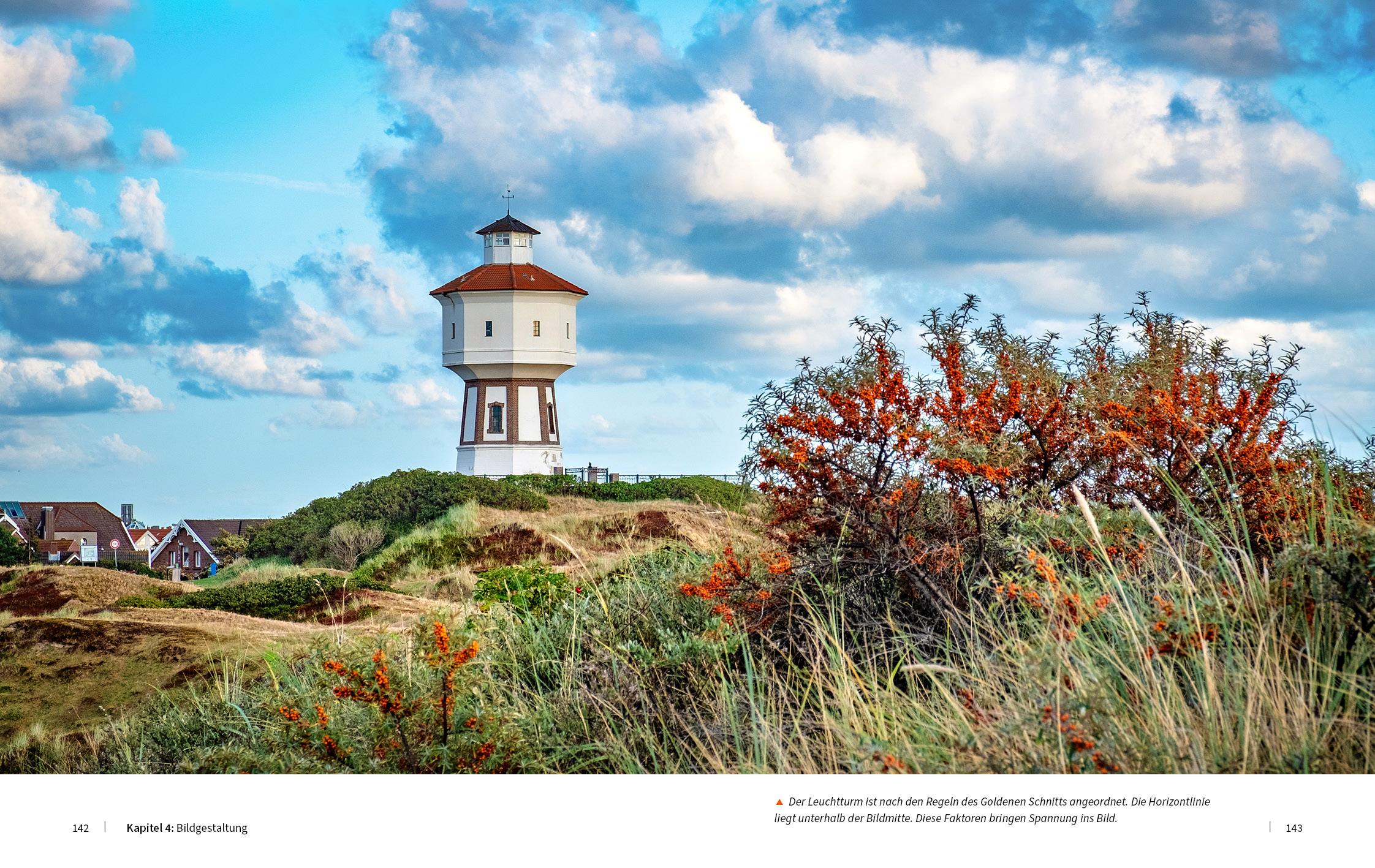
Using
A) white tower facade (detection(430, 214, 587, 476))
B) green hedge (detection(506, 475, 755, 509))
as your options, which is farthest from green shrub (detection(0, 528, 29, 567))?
white tower facade (detection(430, 214, 587, 476))

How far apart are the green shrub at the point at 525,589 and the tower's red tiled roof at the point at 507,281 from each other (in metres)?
24.9

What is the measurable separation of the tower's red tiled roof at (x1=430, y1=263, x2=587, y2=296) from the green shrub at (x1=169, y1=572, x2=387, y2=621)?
2091cm

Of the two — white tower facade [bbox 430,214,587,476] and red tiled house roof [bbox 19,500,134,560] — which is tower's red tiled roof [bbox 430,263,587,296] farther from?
red tiled house roof [bbox 19,500,134,560]

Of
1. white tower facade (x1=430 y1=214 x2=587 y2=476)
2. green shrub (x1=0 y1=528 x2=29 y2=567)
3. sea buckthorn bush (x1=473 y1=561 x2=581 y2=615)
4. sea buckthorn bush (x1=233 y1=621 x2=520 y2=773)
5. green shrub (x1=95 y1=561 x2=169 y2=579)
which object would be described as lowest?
sea buckthorn bush (x1=233 y1=621 x2=520 y2=773)

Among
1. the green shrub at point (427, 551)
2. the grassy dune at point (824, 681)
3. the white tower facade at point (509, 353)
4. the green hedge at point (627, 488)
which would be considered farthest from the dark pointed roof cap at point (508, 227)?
the grassy dune at point (824, 681)

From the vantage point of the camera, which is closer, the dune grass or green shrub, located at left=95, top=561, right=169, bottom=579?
the dune grass

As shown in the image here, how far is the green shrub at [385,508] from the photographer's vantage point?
20594 millimetres

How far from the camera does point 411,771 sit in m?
4.31

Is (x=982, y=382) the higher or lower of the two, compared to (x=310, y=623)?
higher

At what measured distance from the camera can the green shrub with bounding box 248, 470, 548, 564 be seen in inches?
811

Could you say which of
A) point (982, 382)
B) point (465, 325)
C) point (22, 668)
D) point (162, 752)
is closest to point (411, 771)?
point (162, 752)

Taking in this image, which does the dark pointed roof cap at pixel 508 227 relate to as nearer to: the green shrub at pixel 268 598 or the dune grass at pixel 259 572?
the dune grass at pixel 259 572
